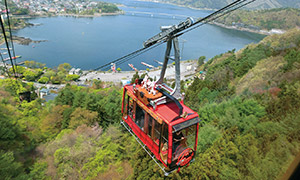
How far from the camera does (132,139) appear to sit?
16.4m

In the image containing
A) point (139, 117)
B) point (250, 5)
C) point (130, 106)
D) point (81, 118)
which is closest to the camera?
point (139, 117)

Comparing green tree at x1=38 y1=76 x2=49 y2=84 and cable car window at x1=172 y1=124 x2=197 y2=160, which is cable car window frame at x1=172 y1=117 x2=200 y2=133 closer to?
cable car window at x1=172 y1=124 x2=197 y2=160

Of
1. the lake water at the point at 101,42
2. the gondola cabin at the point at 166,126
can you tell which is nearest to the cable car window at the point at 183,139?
the gondola cabin at the point at 166,126

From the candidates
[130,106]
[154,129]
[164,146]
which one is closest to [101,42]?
[130,106]

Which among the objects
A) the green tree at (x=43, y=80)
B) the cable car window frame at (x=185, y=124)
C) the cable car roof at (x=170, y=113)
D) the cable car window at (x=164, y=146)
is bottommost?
the green tree at (x=43, y=80)

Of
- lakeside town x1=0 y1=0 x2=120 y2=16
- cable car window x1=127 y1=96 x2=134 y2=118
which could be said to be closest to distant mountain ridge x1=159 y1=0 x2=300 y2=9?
lakeside town x1=0 y1=0 x2=120 y2=16

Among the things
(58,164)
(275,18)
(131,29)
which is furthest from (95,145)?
(275,18)

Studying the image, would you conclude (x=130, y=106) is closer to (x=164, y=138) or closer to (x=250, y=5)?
(x=164, y=138)

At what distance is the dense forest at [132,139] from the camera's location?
11.5 meters

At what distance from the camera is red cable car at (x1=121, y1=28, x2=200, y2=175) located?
628 centimetres

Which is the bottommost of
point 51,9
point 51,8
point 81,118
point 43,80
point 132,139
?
point 43,80

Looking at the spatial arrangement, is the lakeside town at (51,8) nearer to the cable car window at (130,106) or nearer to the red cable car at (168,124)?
the cable car window at (130,106)

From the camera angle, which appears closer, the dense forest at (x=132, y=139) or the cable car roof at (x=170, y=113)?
the cable car roof at (x=170, y=113)

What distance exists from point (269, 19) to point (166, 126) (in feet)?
418
